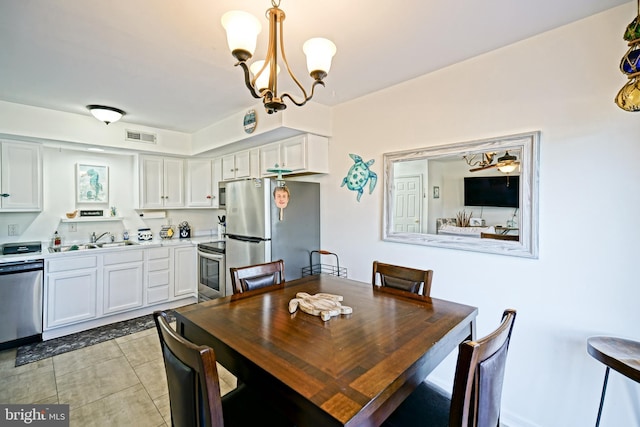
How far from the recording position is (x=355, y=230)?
9.66 ft

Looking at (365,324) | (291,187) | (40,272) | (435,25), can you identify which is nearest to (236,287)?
(365,324)

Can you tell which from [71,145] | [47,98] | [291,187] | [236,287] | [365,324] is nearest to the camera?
[365,324]

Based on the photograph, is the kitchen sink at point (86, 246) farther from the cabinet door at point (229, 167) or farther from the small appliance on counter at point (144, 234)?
the cabinet door at point (229, 167)

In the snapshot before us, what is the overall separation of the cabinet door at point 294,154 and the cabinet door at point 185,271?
1975 mm

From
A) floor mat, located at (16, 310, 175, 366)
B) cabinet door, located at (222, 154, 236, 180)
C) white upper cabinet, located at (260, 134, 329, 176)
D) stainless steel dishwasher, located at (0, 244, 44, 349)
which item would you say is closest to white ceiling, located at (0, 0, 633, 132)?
white upper cabinet, located at (260, 134, 329, 176)

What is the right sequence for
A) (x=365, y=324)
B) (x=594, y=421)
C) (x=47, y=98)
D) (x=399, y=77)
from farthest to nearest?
(x=47, y=98)
(x=399, y=77)
(x=594, y=421)
(x=365, y=324)

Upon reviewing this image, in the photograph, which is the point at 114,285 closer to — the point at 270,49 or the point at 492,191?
the point at 270,49

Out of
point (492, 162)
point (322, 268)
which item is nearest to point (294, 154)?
point (322, 268)

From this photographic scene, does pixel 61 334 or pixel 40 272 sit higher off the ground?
pixel 40 272

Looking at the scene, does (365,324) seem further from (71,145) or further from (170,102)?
(71,145)

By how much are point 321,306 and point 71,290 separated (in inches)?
125

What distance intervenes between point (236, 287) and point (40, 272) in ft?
8.36

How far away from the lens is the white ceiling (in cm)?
155

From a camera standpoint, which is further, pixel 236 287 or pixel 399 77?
pixel 399 77
